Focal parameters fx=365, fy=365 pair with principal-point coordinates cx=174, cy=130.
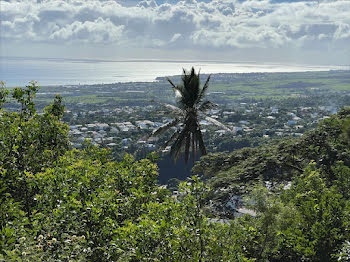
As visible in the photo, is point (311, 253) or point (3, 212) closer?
point (3, 212)

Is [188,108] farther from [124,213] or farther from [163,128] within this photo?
[124,213]

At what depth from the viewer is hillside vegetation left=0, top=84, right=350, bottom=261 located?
5699 millimetres

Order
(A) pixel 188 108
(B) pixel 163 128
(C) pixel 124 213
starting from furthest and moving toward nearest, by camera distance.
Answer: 1. (A) pixel 188 108
2. (B) pixel 163 128
3. (C) pixel 124 213

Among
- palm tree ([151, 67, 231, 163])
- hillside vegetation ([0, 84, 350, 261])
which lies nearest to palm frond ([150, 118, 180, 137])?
palm tree ([151, 67, 231, 163])

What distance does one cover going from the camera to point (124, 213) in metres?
7.53

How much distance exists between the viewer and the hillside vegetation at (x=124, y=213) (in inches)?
224

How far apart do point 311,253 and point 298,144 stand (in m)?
10.6

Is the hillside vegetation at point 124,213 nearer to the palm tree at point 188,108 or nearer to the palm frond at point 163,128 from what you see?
the palm frond at point 163,128

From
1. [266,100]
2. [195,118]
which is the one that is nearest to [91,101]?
[266,100]

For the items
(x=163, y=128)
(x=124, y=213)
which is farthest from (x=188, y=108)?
(x=124, y=213)

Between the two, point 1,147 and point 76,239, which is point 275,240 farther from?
point 1,147

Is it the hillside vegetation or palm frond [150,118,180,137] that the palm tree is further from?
the hillside vegetation

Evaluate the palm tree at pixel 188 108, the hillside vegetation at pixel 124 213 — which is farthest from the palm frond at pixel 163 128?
the hillside vegetation at pixel 124 213

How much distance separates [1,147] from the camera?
8508mm
